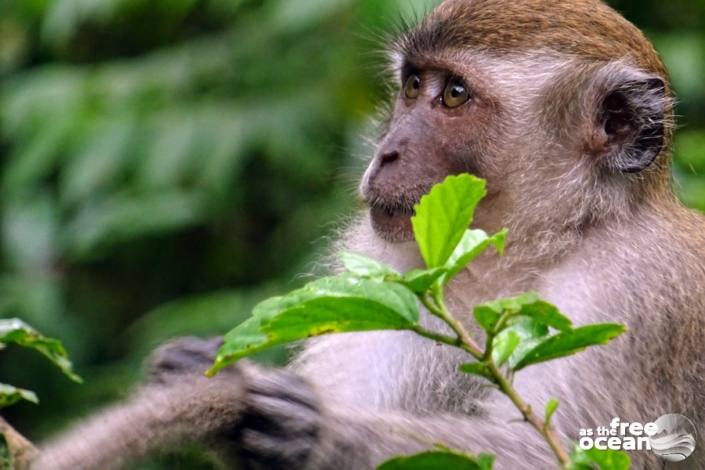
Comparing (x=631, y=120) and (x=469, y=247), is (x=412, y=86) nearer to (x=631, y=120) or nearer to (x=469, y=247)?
(x=631, y=120)

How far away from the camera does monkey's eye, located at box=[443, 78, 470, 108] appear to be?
5.27m

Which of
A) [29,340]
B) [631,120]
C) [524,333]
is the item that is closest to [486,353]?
[524,333]

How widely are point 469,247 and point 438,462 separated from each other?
0.45m

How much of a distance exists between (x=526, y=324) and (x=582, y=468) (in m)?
0.39

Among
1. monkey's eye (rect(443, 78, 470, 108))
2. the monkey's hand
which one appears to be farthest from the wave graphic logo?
monkey's eye (rect(443, 78, 470, 108))

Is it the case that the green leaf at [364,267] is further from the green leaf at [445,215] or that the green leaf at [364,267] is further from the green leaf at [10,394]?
the green leaf at [10,394]

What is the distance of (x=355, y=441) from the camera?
4.20 metres

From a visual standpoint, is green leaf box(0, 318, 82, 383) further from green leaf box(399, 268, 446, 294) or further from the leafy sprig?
green leaf box(399, 268, 446, 294)

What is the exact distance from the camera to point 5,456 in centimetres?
381

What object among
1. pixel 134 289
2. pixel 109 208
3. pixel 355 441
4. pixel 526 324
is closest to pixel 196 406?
pixel 355 441

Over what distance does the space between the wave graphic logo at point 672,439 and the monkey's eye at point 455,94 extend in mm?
1347

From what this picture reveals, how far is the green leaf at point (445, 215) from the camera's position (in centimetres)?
314

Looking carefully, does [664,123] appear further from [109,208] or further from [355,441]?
[109,208]

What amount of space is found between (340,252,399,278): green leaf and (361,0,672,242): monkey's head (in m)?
1.74
